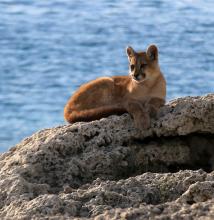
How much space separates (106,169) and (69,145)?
0.29m

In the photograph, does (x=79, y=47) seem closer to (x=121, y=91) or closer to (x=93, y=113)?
(x=121, y=91)

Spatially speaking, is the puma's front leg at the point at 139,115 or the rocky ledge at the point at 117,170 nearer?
the rocky ledge at the point at 117,170

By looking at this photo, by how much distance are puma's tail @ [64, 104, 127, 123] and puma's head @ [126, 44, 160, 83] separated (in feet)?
2.31

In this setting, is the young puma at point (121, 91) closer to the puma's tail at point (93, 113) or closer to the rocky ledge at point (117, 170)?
the puma's tail at point (93, 113)

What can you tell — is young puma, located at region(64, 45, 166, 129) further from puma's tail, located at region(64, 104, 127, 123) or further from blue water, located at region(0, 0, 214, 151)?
blue water, located at region(0, 0, 214, 151)

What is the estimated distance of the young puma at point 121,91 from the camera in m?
7.73

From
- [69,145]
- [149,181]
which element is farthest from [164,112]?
[149,181]

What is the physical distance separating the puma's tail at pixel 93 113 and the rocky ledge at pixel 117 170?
1.33 ft

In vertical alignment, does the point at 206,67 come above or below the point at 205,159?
below

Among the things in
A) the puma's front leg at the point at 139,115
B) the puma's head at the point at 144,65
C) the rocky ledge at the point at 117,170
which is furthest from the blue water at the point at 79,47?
the rocky ledge at the point at 117,170

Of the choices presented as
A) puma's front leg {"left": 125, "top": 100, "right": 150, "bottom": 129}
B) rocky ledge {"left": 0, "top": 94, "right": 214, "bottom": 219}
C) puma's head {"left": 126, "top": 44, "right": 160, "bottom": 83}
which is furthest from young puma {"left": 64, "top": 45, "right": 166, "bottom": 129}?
rocky ledge {"left": 0, "top": 94, "right": 214, "bottom": 219}

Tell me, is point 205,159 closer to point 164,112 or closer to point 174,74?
point 164,112

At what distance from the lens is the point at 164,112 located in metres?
6.91

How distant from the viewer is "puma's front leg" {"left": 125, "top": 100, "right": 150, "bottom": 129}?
6.70m
